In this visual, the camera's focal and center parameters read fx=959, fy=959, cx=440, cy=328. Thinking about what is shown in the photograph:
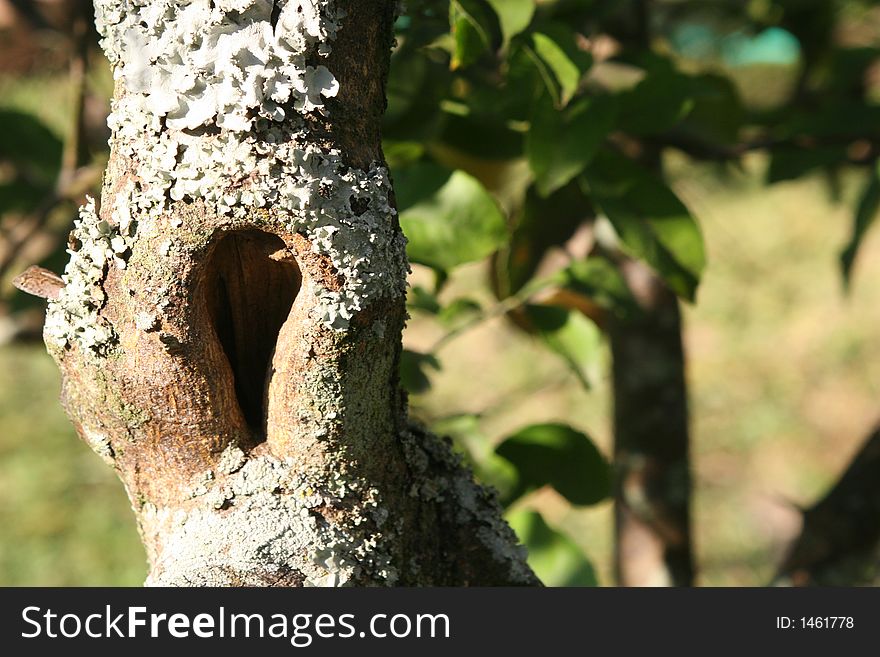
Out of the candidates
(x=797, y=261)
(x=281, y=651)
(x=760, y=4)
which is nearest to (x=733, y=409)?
(x=797, y=261)

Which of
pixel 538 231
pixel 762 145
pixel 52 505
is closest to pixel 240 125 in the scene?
pixel 538 231

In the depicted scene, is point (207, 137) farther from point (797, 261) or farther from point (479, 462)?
point (797, 261)

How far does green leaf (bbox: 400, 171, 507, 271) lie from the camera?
720 millimetres

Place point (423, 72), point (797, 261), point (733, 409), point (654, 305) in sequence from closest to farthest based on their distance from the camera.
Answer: point (423, 72) < point (654, 305) < point (733, 409) < point (797, 261)

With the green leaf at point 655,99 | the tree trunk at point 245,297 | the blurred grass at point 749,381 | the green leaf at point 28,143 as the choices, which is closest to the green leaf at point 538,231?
the green leaf at point 655,99

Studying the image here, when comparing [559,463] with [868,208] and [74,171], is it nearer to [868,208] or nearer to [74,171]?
[868,208]

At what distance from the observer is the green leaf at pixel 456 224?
720 mm

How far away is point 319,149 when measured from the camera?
48 centimetres

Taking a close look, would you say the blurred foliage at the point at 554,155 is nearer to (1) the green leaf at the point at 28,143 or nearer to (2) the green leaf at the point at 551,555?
(2) the green leaf at the point at 551,555

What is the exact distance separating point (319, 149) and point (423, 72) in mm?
343

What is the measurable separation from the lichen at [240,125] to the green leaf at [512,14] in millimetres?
175

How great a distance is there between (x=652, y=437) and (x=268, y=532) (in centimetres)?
78

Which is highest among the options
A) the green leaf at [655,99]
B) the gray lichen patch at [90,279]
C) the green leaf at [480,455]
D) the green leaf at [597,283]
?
the green leaf at [655,99]

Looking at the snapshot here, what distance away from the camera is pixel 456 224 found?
0.73 m
